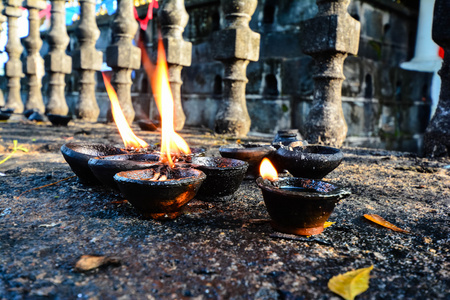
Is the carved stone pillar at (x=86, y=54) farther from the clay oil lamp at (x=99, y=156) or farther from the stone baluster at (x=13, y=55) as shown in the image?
the clay oil lamp at (x=99, y=156)

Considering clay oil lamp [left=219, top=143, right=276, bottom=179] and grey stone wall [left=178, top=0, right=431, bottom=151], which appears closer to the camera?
clay oil lamp [left=219, top=143, right=276, bottom=179]

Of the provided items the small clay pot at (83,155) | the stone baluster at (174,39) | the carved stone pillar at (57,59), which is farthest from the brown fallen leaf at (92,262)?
the carved stone pillar at (57,59)

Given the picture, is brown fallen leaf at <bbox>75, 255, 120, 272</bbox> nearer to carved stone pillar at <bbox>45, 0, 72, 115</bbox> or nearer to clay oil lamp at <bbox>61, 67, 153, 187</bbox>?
clay oil lamp at <bbox>61, 67, 153, 187</bbox>

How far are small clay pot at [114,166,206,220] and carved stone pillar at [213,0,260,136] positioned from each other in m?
3.93

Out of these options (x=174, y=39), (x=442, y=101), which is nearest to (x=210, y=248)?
(x=442, y=101)

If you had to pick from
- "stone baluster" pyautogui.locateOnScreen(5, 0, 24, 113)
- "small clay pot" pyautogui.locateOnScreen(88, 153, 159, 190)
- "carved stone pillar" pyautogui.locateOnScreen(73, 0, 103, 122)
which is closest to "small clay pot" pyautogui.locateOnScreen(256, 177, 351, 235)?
"small clay pot" pyautogui.locateOnScreen(88, 153, 159, 190)

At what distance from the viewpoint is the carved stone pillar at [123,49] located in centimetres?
742

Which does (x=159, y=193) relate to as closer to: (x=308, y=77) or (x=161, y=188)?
(x=161, y=188)

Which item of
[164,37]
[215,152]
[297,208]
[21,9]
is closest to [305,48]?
[215,152]

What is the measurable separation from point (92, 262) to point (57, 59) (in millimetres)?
9405

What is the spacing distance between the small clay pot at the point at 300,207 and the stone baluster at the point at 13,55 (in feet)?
42.3

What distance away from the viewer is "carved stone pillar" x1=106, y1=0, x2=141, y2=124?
7422mm

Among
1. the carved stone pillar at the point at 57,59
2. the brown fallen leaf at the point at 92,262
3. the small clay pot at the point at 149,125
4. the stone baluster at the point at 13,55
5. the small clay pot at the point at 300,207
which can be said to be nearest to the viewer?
the brown fallen leaf at the point at 92,262

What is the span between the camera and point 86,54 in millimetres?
8398
